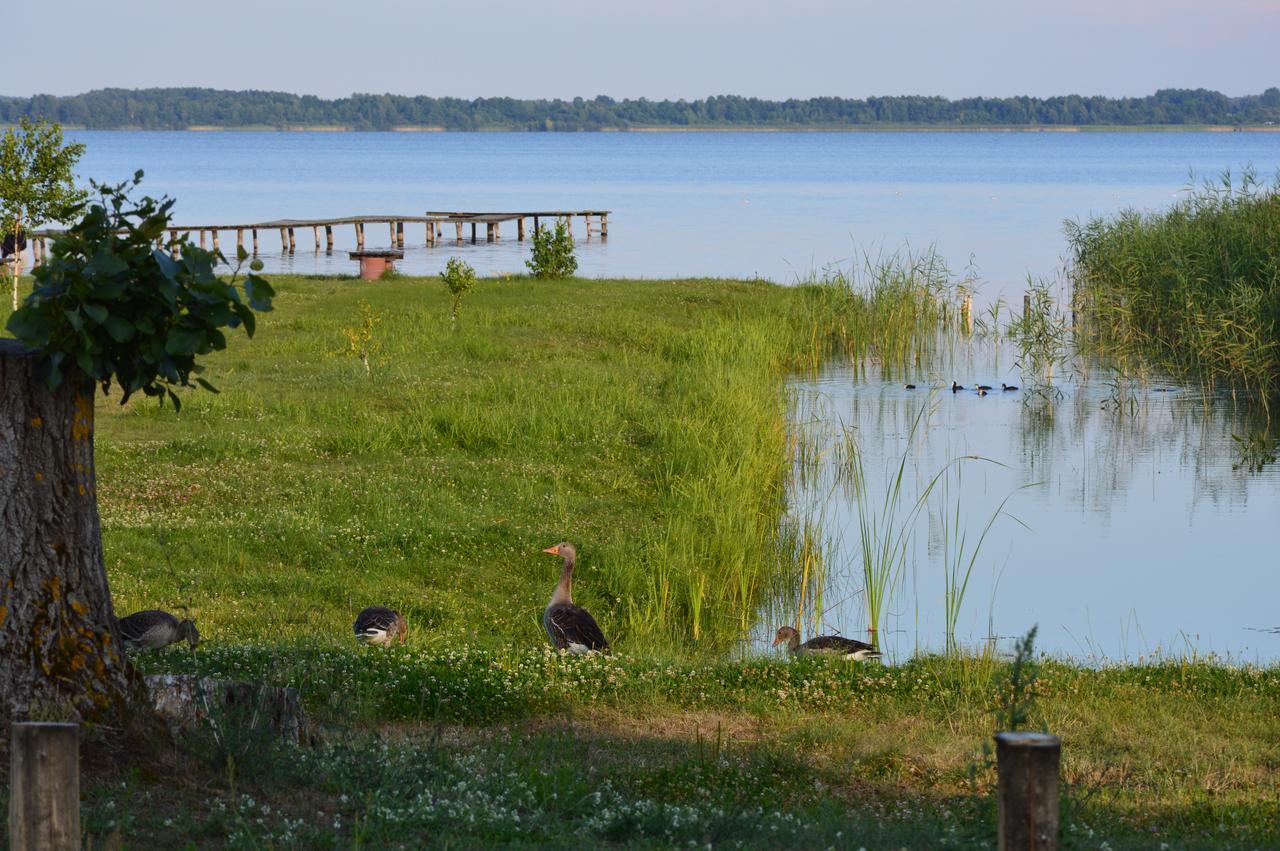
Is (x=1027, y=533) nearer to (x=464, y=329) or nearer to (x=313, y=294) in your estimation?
(x=464, y=329)

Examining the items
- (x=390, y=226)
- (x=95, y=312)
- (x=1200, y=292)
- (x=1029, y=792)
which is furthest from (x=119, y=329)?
(x=390, y=226)

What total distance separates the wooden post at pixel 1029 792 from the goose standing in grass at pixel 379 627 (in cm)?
688

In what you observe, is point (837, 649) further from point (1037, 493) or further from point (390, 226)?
point (390, 226)

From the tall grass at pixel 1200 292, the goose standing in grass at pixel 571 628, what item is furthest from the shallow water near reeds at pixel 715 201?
the goose standing in grass at pixel 571 628

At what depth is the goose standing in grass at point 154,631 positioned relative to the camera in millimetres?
9703

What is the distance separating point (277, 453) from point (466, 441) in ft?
8.01

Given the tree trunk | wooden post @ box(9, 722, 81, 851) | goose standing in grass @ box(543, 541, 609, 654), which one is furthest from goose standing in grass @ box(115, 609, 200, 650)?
wooden post @ box(9, 722, 81, 851)

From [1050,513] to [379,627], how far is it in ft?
38.9

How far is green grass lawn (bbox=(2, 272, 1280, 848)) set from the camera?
652 centimetres

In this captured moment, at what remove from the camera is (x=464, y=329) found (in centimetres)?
2728

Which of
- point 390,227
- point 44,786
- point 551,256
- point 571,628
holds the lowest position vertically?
point 571,628

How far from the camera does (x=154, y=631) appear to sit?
9.80 m

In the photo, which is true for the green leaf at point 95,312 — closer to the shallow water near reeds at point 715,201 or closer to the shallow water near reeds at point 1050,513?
the shallow water near reeds at point 1050,513

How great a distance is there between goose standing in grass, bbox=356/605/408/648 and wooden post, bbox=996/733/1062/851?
6876mm
